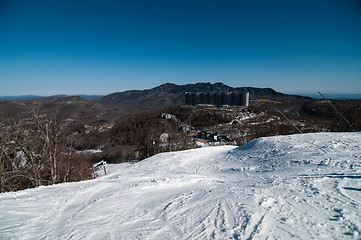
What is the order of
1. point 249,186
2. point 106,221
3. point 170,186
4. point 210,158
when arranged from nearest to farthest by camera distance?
point 106,221 < point 249,186 < point 170,186 < point 210,158

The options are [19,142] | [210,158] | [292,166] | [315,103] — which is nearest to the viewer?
[292,166]

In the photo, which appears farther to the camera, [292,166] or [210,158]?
[210,158]

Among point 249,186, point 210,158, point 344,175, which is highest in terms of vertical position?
point 344,175

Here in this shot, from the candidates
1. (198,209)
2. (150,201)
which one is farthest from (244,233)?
(150,201)

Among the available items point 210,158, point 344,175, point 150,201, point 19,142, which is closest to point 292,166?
point 344,175

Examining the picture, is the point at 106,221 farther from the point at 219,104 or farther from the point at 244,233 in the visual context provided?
the point at 219,104

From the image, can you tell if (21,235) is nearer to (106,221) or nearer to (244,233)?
(106,221)

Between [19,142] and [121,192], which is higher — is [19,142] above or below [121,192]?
above
